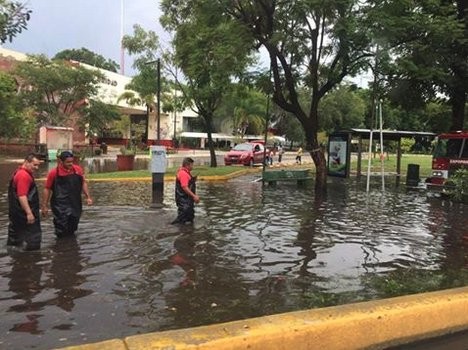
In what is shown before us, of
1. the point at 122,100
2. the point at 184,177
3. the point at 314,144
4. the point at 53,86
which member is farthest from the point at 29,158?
the point at 122,100

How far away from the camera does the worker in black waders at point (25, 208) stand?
8.27 metres

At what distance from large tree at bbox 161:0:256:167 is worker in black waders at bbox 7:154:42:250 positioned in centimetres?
1125

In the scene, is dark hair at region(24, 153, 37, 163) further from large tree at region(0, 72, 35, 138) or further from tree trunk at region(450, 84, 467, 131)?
large tree at region(0, 72, 35, 138)

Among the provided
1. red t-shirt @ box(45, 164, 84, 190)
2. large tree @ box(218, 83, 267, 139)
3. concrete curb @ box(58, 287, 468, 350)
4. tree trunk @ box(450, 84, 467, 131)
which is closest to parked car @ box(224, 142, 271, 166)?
tree trunk @ box(450, 84, 467, 131)

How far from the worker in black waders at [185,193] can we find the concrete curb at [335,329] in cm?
619

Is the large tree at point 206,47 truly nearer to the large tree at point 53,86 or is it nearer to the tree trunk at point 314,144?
the tree trunk at point 314,144

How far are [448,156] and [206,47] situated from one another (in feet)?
29.5

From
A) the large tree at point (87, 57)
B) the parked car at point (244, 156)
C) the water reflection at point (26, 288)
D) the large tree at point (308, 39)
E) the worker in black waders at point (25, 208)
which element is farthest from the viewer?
the large tree at point (87, 57)

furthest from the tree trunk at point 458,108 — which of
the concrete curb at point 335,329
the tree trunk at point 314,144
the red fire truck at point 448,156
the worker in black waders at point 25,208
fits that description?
the concrete curb at point 335,329

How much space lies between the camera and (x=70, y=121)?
4953 centimetres

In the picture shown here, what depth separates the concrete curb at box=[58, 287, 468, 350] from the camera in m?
4.21

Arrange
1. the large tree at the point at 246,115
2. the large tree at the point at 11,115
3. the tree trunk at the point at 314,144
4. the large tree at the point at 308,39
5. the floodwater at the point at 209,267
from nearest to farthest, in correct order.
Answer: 1. the floodwater at the point at 209,267
2. the large tree at the point at 308,39
3. the tree trunk at the point at 314,144
4. the large tree at the point at 11,115
5. the large tree at the point at 246,115

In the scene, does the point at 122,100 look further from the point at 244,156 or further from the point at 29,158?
the point at 29,158

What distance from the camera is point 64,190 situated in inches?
369
